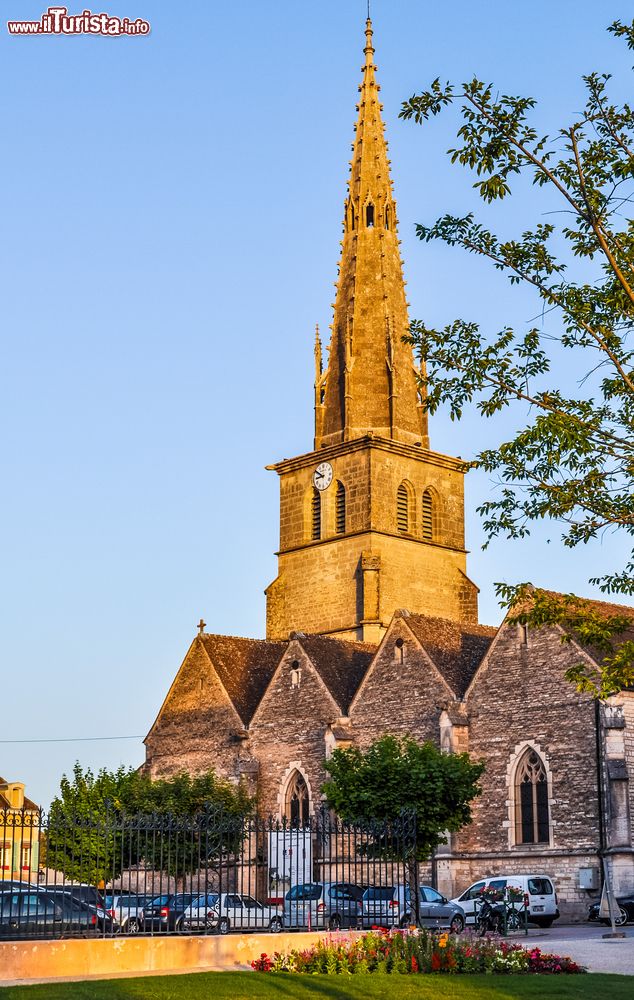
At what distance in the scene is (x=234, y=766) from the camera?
54.4 metres

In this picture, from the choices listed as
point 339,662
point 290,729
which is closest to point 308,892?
point 290,729

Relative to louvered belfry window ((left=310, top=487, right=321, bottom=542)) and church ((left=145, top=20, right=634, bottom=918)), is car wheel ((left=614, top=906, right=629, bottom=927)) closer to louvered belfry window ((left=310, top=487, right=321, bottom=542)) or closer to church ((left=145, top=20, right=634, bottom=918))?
church ((left=145, top=20, right=634, bottom=918))

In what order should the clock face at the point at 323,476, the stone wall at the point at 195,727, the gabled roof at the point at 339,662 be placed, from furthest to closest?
the clock face at the point at 323,476 < the stone wall at the point at 195,727 < the gabled roof at the point at 339,662

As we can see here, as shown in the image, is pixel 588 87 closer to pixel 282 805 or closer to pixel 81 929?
pixel 81 929

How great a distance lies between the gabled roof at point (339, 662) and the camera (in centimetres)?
5178

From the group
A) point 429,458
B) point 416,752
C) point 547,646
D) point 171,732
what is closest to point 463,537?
point 429,458

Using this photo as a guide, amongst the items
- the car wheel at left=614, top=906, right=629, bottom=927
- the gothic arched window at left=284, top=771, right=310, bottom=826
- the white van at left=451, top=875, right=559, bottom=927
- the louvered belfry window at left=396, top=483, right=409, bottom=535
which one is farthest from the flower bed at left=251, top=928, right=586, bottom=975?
the louvered belfry window at left=396, top=483, right=409, bottom=535

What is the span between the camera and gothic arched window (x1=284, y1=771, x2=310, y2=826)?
51.2 metres

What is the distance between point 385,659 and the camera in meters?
49.8

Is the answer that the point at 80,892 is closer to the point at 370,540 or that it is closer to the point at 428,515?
the point at 370,540

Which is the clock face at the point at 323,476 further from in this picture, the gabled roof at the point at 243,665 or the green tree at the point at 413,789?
the green tree at the point at 413,789

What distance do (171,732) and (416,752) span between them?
20329 millimetres

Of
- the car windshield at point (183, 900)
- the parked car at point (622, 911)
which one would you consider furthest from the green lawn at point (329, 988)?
the parked car at point (622, 911)

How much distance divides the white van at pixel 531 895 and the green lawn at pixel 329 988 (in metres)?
16.5
